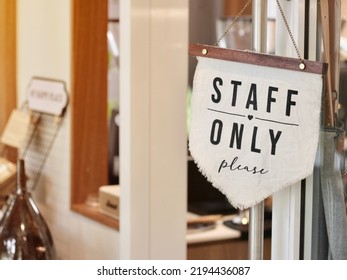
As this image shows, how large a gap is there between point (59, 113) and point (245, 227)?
99cm

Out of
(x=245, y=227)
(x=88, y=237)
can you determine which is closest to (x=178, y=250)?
(x=88, y=237)

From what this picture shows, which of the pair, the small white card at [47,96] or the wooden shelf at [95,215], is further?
the small white card at [47,96]

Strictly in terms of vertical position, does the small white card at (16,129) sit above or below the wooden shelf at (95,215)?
above

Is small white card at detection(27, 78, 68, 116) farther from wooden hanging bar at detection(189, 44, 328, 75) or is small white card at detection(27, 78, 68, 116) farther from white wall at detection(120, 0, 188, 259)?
Answer: wooden hanging bar at detection(189, 44, 328, 75)

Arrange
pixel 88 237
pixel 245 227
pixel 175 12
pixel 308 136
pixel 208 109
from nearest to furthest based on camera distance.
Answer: pixel 308 136 < pixel 208 109 < pixel 175 12 < pixel 88 237 < pixel 245 227

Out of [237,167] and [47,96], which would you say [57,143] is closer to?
[47,96]

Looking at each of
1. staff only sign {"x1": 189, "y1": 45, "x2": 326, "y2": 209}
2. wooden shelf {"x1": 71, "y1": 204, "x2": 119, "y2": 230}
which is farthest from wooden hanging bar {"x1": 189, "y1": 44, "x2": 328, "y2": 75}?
wooden shelf {"x1": 71, "y1": 204, "x2": 119, "y2": 230}

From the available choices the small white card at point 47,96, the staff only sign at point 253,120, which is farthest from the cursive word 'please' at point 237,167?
the small white card at point 47,96

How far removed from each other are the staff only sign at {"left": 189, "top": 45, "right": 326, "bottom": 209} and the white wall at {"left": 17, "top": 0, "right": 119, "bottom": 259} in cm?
87

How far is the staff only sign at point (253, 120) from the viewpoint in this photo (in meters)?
1.48

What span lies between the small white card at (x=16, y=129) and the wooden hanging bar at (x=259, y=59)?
4.39 feet

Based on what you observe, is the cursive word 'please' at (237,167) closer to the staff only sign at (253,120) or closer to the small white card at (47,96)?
the staff only sign at (253,120)
